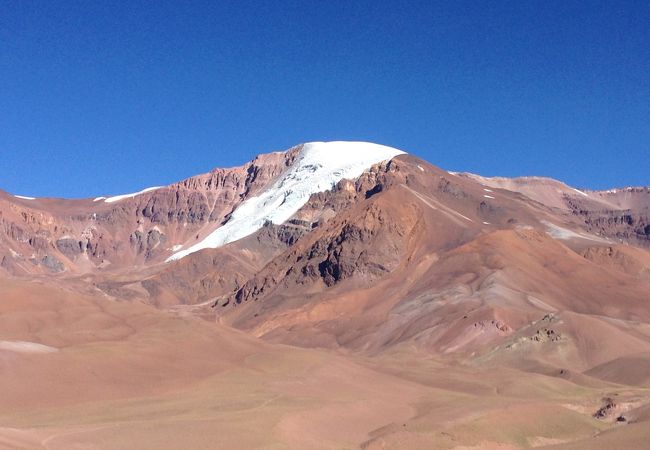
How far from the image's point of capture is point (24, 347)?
2586 inches

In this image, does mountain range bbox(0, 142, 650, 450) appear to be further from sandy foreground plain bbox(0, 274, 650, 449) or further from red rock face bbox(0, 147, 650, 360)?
red rock face bbox(0, 147, 650, 360)

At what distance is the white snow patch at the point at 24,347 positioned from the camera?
6444 cm

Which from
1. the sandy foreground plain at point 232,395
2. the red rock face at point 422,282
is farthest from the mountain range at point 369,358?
the red rock face at point 422,282

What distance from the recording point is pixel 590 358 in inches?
3927

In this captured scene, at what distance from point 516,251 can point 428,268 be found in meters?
14.9

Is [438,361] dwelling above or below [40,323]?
below

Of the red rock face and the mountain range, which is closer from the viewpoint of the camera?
the mountain range

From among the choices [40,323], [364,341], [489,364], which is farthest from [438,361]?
[40,323]

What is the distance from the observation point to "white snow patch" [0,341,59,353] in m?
64.4

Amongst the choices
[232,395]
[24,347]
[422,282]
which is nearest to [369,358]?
[232,395]

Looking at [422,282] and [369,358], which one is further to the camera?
[422,282]

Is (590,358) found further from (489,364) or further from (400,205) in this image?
(400,205)

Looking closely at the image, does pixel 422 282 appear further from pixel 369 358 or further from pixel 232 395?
pixel 232 395

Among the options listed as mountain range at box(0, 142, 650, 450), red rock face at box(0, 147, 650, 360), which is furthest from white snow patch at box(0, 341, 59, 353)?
red rock face at box(0, 147, 650, 360)
